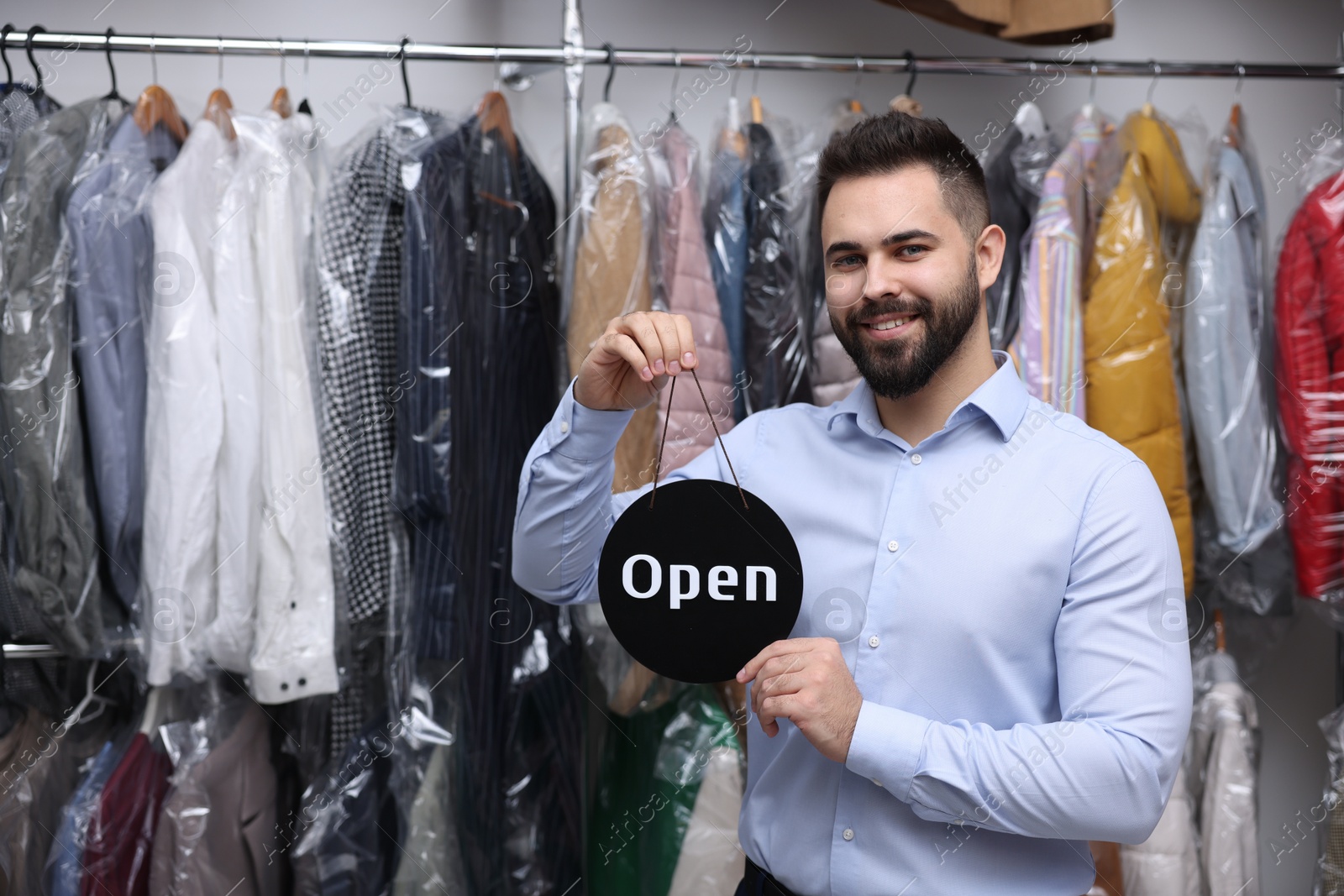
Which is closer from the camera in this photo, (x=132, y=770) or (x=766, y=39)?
(x=132, y=770)

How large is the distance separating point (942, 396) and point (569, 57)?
1010 millimetres

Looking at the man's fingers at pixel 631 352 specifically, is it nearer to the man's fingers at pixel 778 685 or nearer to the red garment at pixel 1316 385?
the man's fingers at pixel 778 685

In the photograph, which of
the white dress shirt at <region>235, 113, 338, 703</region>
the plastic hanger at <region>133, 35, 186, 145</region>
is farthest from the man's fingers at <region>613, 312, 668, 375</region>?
the plastic hanger at <region>133, 35, 186, 145</region>

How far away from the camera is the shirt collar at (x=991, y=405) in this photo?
1071 millimetres

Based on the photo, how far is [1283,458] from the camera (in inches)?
69.2

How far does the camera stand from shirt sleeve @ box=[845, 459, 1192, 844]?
904mm

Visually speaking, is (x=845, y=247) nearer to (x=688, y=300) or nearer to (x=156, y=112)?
(x=688, y=300)

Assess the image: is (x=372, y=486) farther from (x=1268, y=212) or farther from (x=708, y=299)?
(x=1268, y=212)

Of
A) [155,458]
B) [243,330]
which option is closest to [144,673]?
[155,458]

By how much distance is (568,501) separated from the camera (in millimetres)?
1104

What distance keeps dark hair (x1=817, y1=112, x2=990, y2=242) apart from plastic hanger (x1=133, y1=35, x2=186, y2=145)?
1.20 m

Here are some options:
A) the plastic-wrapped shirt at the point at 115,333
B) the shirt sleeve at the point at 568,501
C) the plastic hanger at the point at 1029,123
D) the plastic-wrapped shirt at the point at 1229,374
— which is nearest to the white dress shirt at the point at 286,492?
the plastic-wrapped shirt at the point at 115,333

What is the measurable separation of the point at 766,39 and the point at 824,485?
1.37 metres

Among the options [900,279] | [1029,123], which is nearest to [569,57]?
[1029,123]
